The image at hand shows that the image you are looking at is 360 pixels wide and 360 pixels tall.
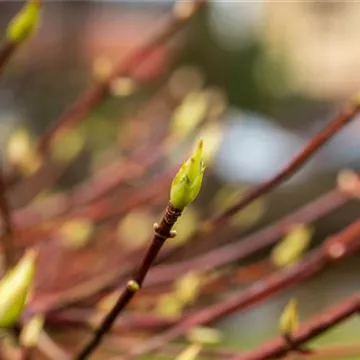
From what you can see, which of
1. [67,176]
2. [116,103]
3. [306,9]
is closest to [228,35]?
[116,103]

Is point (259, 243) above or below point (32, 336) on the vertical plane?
above

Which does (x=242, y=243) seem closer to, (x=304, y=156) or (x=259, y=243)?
(x=259, y=243)

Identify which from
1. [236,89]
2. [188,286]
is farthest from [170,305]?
[236,89]

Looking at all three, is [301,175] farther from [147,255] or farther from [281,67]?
[147,255]

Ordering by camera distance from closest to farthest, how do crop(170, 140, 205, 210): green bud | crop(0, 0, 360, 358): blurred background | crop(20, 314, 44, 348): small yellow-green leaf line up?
crop(170, 140, 205, 210): green bud
crop(20, 314, 44, 348): small yellow-green leaf
crop(0, 0, 360, 358): blurred background

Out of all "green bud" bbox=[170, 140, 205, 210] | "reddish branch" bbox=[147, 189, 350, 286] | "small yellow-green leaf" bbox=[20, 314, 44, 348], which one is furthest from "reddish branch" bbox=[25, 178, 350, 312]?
"green bud" bbox=[170, 140, 205, 210]

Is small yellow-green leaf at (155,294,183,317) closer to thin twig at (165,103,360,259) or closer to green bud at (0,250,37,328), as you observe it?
thin twig at (165,103,360,259)

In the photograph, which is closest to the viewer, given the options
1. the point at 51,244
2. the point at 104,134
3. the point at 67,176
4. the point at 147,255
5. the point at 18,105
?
the point at 147,255
